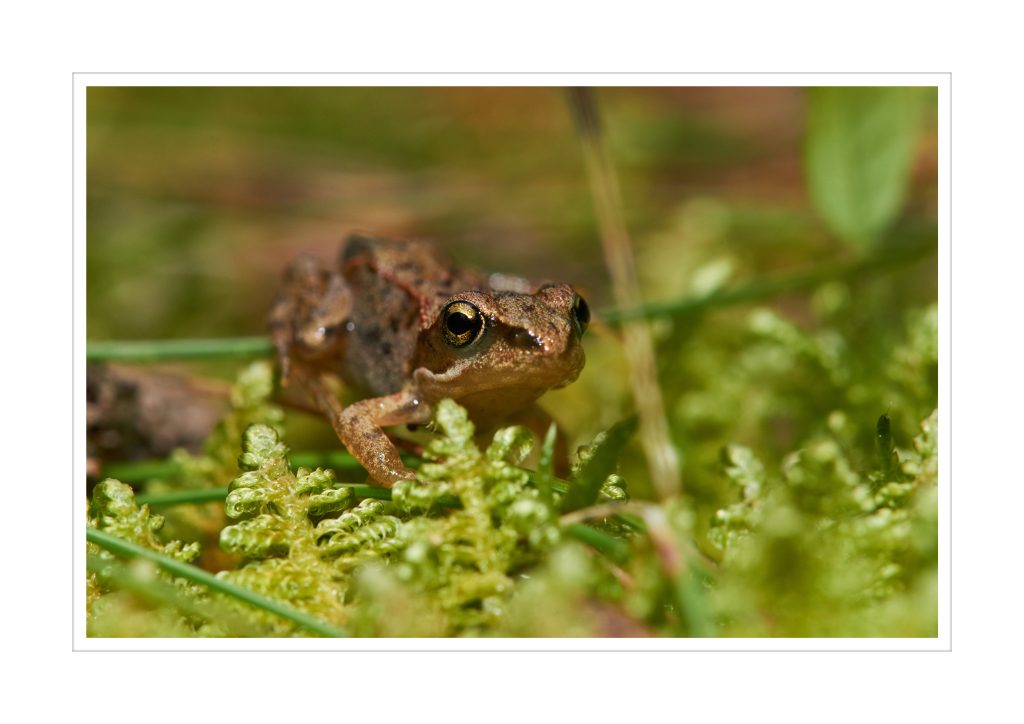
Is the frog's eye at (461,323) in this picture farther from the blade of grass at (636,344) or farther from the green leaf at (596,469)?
the green leaf at (596,469)

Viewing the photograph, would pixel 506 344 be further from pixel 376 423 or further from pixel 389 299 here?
pixel 389 299

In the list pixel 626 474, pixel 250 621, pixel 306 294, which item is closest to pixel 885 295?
pixel 626 474

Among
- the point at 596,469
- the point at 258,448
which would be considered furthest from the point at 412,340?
the point at 596,469

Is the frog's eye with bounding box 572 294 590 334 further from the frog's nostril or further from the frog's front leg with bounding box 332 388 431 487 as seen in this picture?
the frog's front leg with bounding box 332 388 431 487

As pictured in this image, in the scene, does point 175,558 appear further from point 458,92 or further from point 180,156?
point 458,92

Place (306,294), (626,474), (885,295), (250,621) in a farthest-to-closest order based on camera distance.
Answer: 1. (885,295)
2. (306,294)
3. (626,474)
4. (250,621)

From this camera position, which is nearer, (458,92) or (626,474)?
(626,474)
